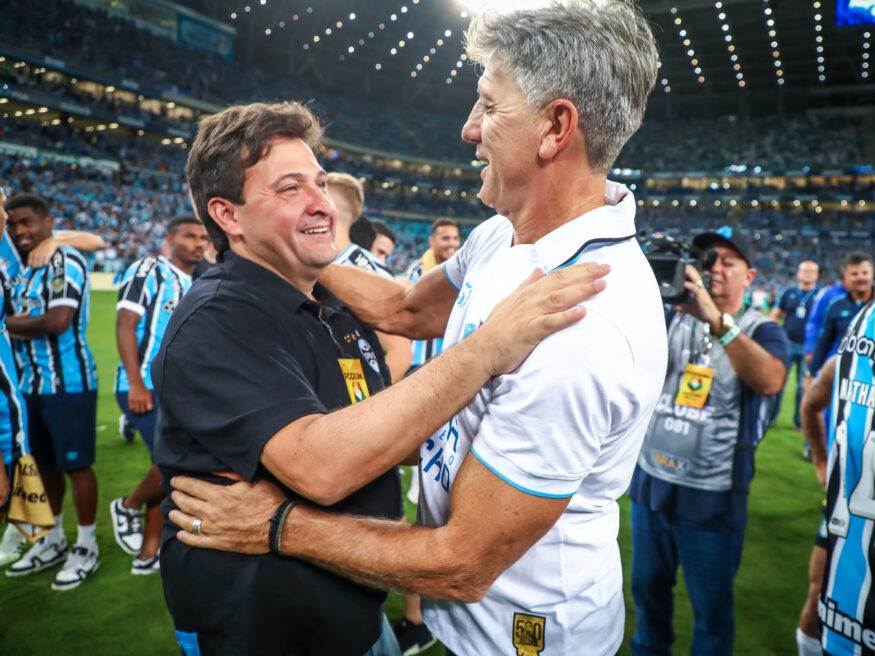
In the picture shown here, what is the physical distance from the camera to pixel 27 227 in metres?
3.84

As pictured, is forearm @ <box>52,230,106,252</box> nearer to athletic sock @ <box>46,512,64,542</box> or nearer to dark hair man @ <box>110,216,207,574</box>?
dark hair man @ <box>110,216,207,574</box>

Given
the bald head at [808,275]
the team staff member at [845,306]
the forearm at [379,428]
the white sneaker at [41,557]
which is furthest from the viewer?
the bald head at [808,275]

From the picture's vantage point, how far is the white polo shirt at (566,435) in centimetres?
108

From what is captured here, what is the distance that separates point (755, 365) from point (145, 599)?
3624 mm

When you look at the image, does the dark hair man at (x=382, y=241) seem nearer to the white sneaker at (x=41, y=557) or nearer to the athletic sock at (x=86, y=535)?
the athletic sock at (x=86, y=535)

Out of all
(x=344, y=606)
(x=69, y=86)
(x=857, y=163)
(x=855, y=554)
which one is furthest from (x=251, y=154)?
(x=857, y=163)

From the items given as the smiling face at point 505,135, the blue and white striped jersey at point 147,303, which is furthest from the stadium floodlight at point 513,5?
the blue and white striped jersey at point 147,303

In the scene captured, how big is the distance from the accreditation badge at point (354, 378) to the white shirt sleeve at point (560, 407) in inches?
23.2

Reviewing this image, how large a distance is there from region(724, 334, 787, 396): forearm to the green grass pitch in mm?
1638

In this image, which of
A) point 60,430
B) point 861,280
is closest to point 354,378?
point 60,430

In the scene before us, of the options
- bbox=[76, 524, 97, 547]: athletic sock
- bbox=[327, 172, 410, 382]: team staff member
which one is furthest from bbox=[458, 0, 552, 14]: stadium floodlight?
bbox=[76, 524, 97, 547]: athletic sock

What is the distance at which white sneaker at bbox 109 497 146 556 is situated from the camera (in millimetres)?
3828

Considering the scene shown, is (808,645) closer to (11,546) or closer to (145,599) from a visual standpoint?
(145,599)

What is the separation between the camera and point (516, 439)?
1.09 meters
